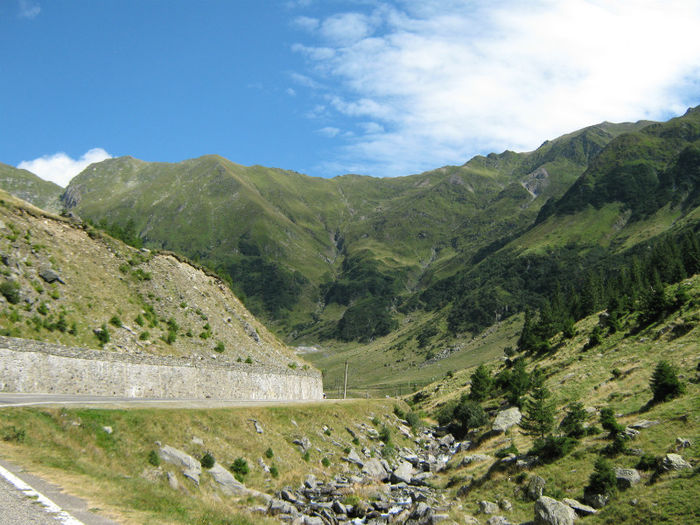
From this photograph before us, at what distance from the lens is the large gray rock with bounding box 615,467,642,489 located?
1094 inches

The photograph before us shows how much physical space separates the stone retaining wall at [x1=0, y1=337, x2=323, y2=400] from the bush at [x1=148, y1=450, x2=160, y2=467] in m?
15.2

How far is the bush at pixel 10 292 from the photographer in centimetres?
4688

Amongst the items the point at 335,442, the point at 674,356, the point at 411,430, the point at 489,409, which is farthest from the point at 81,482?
the point at 489,409

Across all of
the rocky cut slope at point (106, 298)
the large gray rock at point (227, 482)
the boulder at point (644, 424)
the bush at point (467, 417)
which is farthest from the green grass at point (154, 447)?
the boulder at point (644, 424)

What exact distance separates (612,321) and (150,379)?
68116 millimetres

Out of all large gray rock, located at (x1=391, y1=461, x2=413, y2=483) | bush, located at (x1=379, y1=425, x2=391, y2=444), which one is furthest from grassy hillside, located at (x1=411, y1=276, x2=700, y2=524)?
bush, located at (x1=379, y1=425, x2=391, y2=444)

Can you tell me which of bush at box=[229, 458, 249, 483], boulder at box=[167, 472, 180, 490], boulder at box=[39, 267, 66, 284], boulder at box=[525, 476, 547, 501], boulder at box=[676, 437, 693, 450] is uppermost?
boulder at box=[39, 267, 66, 284]

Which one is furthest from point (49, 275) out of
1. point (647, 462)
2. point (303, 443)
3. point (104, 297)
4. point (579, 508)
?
point (647, 462)

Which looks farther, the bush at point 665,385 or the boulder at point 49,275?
the boulder at point 49,275

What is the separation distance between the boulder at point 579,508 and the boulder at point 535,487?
132 inches

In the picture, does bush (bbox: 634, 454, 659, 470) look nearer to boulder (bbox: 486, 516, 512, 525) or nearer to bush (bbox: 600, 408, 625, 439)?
bush (bbox: 600, 408, 625, 439)

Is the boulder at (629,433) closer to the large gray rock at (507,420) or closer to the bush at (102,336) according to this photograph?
the large gray rock at (507,420)

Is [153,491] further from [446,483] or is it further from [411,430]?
[411,430]

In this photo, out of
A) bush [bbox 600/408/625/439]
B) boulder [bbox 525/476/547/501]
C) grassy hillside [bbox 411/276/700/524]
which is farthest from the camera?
bush [bbox 600/408/625/439]
